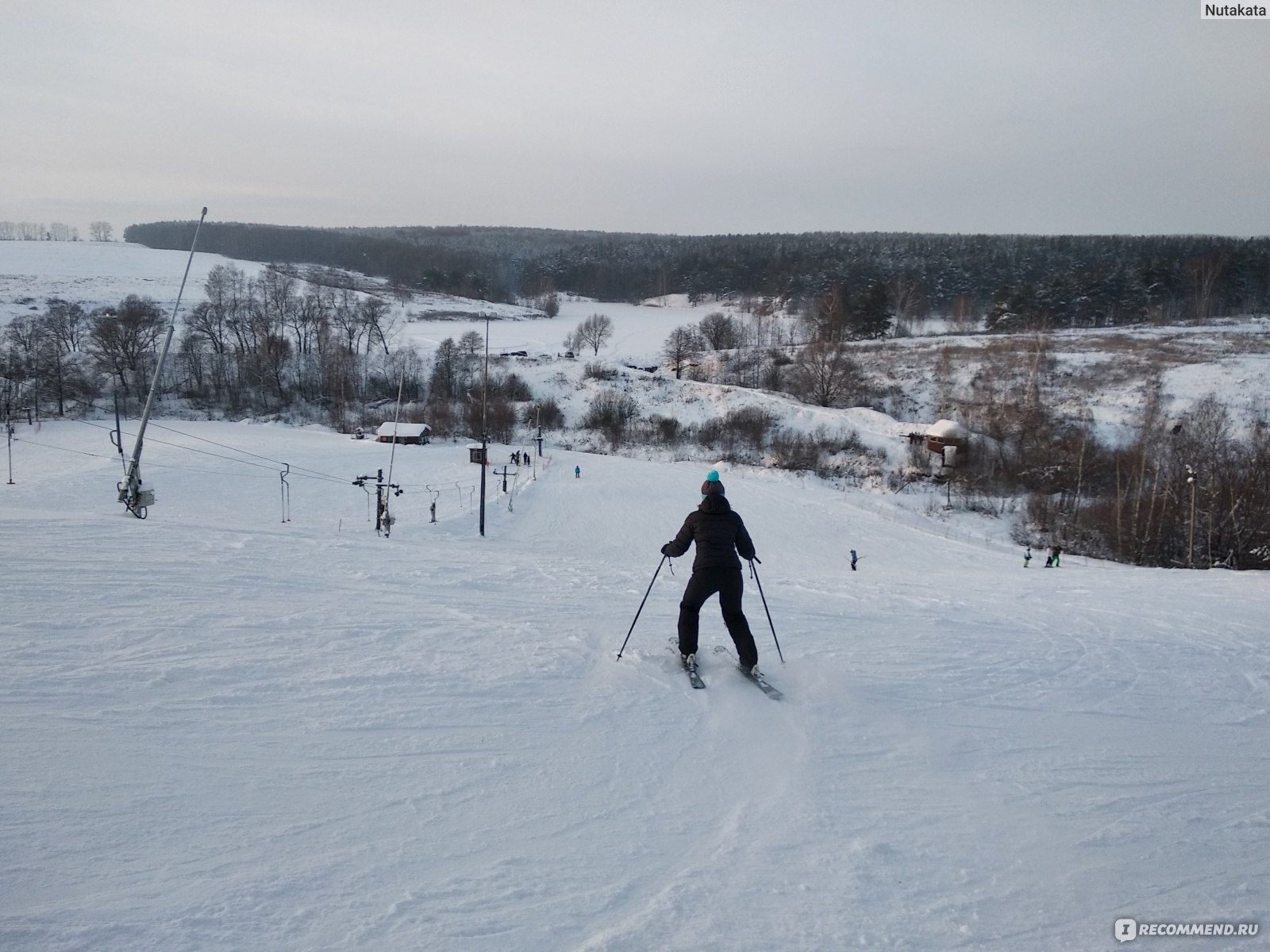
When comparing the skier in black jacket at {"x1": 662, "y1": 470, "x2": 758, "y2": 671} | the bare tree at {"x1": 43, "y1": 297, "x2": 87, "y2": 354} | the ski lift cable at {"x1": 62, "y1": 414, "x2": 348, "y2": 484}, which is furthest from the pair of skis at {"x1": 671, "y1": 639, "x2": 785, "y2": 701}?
the bare tree at {"x1": 43, "y1": 297, "x2": 87, "y2": 354}

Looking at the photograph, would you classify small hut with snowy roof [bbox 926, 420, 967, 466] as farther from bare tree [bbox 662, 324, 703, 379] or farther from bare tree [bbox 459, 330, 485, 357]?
bare tree [bbox 459, 330, 485, 357]

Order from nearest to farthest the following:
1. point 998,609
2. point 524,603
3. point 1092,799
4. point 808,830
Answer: point 808,830 < point 1092,799 < point 524,603 < point 998,609

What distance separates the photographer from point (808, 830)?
387 centimetres

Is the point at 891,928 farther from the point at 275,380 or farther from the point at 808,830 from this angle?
the point at 275,380

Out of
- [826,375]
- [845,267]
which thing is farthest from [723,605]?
[845,267]

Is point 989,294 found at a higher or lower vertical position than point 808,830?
higher

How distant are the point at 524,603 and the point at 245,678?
346 cm

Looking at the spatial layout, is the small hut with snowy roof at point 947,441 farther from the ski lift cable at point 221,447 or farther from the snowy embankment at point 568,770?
the snowy embankment at point 568,770

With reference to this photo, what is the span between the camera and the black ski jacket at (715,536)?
5762 millimetres

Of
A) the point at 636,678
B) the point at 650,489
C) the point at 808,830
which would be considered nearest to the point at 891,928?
the point at 808,830

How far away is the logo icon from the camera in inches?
128

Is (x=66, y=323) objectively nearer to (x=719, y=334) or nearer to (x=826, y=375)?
(x=719, y=334)

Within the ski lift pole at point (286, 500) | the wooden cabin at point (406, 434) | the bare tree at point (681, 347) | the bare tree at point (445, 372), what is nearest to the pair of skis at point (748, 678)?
the ski lift pole at point (286, 500)

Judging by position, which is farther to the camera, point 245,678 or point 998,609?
point 998,609
